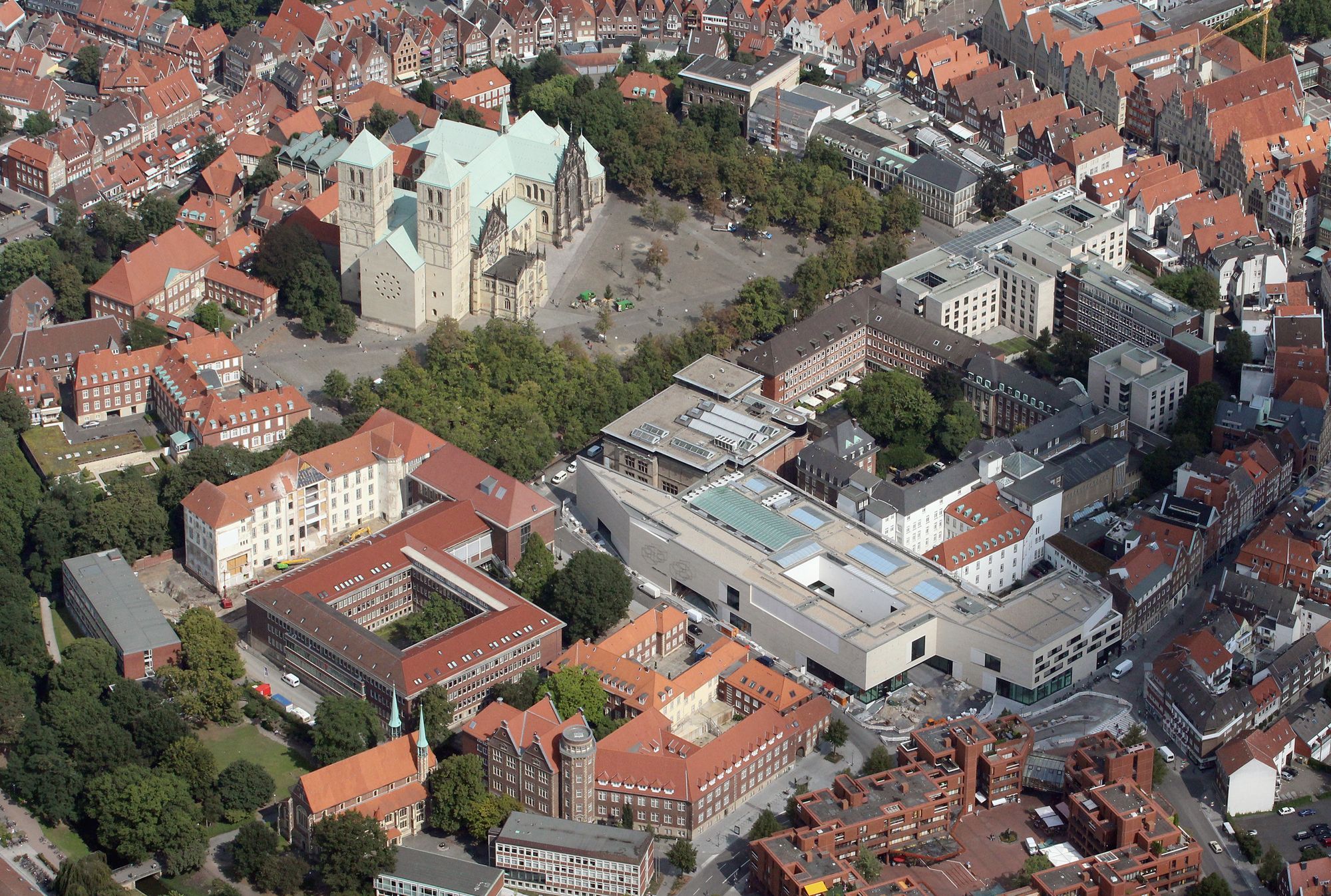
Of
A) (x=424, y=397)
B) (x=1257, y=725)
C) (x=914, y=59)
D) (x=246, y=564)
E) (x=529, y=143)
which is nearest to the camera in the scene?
(x=1257, y=725)

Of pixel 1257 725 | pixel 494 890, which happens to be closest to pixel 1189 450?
pixel 1257 725

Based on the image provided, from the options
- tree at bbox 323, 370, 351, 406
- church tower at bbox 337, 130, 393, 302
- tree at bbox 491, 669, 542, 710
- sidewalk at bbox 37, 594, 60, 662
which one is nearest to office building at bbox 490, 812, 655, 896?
tree at bbox 491, 669, 542, 710

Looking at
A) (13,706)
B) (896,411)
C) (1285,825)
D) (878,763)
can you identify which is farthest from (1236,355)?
(13,706)

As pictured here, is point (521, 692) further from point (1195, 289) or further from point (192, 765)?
point (1195, 289)

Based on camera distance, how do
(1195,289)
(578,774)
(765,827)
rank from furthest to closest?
(1195,289), (578,774), (765,827)

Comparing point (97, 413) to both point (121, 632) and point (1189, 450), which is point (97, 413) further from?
point (1189, 450)

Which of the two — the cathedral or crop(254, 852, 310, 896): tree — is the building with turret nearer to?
crop(254, 852, 310, 896): tree
